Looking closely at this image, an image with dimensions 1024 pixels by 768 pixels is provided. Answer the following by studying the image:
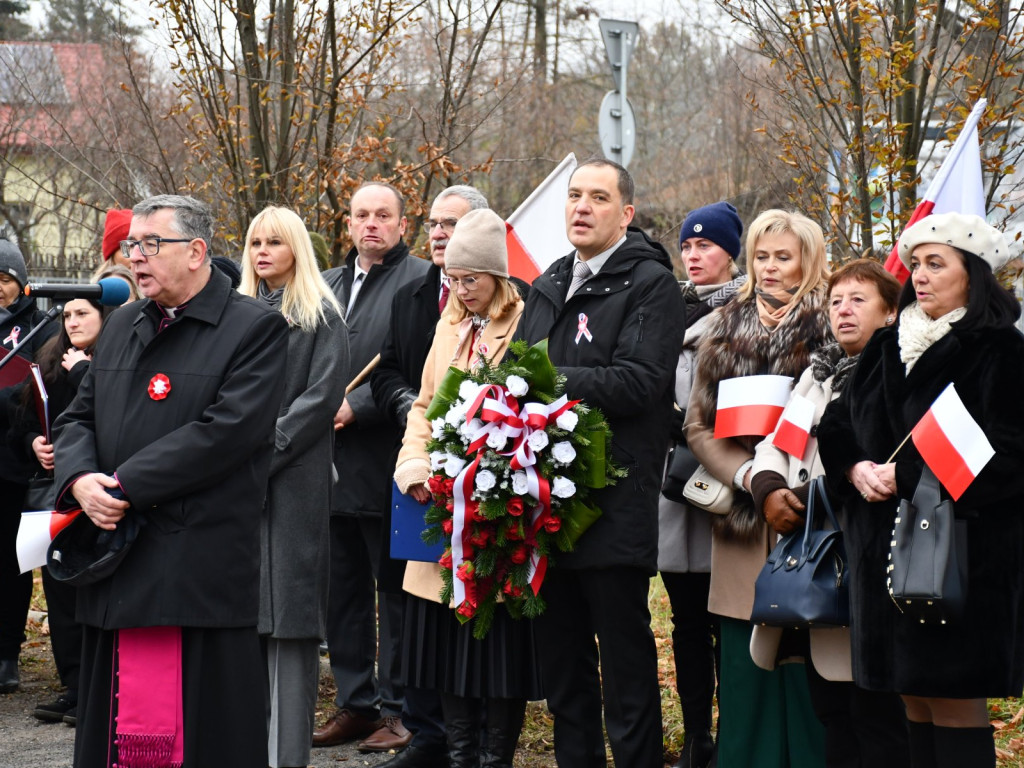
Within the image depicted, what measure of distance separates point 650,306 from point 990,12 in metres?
2.70

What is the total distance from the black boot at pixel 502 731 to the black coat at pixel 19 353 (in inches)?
118

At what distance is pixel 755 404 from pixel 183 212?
7.50 feet

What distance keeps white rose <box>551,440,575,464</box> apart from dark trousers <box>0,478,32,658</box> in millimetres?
4013

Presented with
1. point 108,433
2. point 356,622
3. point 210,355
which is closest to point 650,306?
point 210,355

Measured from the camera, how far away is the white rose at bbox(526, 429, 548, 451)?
4.77 metres

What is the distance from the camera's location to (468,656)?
5.43 m

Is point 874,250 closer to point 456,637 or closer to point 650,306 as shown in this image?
point 650,306

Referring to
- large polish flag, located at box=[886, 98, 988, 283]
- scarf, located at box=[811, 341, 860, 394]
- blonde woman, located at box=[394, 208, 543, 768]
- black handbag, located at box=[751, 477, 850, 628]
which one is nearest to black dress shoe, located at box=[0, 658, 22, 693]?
blonde woman, located at box=[394, 208, 543, 768]

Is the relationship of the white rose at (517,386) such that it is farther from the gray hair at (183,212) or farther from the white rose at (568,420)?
the gray hair at (183,212)

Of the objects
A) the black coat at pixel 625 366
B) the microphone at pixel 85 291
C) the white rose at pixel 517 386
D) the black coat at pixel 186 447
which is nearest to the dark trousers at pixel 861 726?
the black coat at pixel 625 366

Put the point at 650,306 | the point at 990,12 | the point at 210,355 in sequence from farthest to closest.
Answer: the point at 990,12 < the point at 650,306 < the point at 210,355

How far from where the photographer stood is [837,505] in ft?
15.6

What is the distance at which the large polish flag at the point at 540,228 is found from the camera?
7082 mm

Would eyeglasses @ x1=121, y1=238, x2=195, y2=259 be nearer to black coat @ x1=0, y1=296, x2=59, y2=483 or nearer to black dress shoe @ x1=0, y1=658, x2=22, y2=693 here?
black coat @ x1=0, y1=296, x2=59, y2=483
